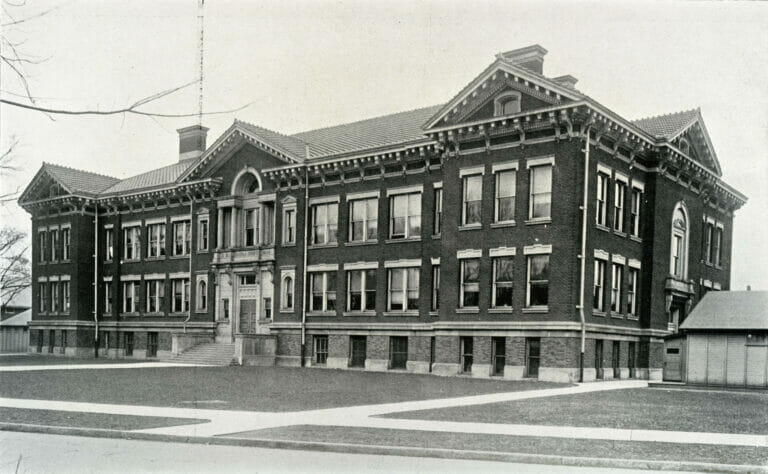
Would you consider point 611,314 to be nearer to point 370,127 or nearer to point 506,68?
→ point 506,68

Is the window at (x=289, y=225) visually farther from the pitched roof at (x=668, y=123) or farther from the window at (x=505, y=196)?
the pitched roof at (x=668, y=123)

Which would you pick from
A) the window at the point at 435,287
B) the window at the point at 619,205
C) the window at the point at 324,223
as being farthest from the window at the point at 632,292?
the window at the point at 324,223

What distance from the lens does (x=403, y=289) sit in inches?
1388

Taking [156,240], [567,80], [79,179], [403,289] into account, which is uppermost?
[567,80]

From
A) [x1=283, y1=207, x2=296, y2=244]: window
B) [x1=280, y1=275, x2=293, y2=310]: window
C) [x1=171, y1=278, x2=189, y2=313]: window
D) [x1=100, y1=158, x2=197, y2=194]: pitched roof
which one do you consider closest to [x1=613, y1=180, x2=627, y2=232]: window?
[x1=283, y1=207, x2=296, y2=244]: window

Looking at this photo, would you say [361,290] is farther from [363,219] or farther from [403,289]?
[363,219]

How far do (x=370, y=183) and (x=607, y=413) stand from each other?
2138 cm

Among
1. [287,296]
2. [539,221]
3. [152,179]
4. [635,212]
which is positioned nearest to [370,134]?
[287,296]

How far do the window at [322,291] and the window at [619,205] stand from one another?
13.5 meters

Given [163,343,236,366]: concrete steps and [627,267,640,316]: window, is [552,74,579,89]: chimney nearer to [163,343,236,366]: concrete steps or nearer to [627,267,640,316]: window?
[627,267,640,316]: window

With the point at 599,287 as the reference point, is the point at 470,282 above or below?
above

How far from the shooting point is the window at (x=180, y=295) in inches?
1773

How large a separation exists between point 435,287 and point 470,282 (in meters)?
2.90

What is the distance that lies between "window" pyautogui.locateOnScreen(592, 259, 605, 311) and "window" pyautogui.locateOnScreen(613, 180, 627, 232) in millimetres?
2033
